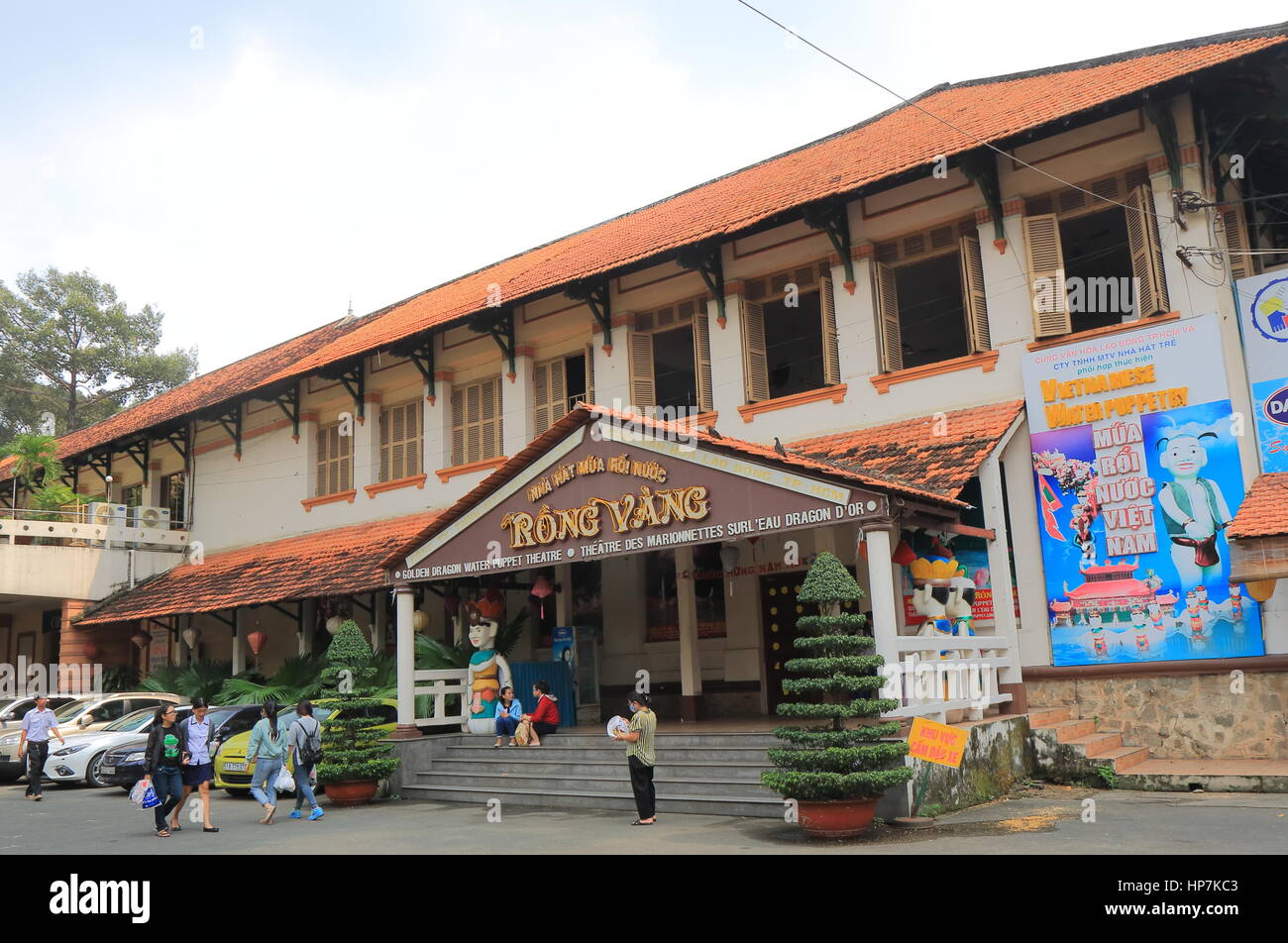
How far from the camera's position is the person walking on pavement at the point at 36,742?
17.5m

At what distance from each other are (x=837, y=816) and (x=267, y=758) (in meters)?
7.50

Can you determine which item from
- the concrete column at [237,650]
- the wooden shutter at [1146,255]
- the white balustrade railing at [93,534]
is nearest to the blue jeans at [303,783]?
the concrete column at [237,650]

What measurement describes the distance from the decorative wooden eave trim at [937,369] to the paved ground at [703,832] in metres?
5.88

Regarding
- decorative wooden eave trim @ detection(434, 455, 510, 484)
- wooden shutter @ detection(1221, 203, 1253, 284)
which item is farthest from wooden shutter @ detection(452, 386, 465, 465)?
wooden shutter @ detection(1221, 203, 1253, 284)

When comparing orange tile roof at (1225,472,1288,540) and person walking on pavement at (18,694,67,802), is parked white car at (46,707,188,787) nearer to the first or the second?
person walking on pavement at (18,694,67,802)

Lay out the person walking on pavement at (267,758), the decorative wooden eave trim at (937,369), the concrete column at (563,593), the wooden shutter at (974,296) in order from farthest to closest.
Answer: the concrete column at (563,593) → the wooden shutter at (974,296) → the decorative wooden eave trim at (937,369) → the person walking on pavement at (267,758)

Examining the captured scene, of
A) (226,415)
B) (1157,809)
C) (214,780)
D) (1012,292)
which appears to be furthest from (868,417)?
(226,415)

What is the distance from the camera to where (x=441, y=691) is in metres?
17.2

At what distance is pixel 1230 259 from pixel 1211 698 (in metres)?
5.48

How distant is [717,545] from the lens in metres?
18.4

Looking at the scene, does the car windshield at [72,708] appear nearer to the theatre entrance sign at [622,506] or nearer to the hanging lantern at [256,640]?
the hanging lantern at [256,640]

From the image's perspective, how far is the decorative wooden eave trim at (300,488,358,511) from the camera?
949 inches

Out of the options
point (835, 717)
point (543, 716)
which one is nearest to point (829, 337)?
point (543, 716)

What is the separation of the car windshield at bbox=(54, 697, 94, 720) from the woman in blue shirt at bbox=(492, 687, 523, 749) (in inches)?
380
